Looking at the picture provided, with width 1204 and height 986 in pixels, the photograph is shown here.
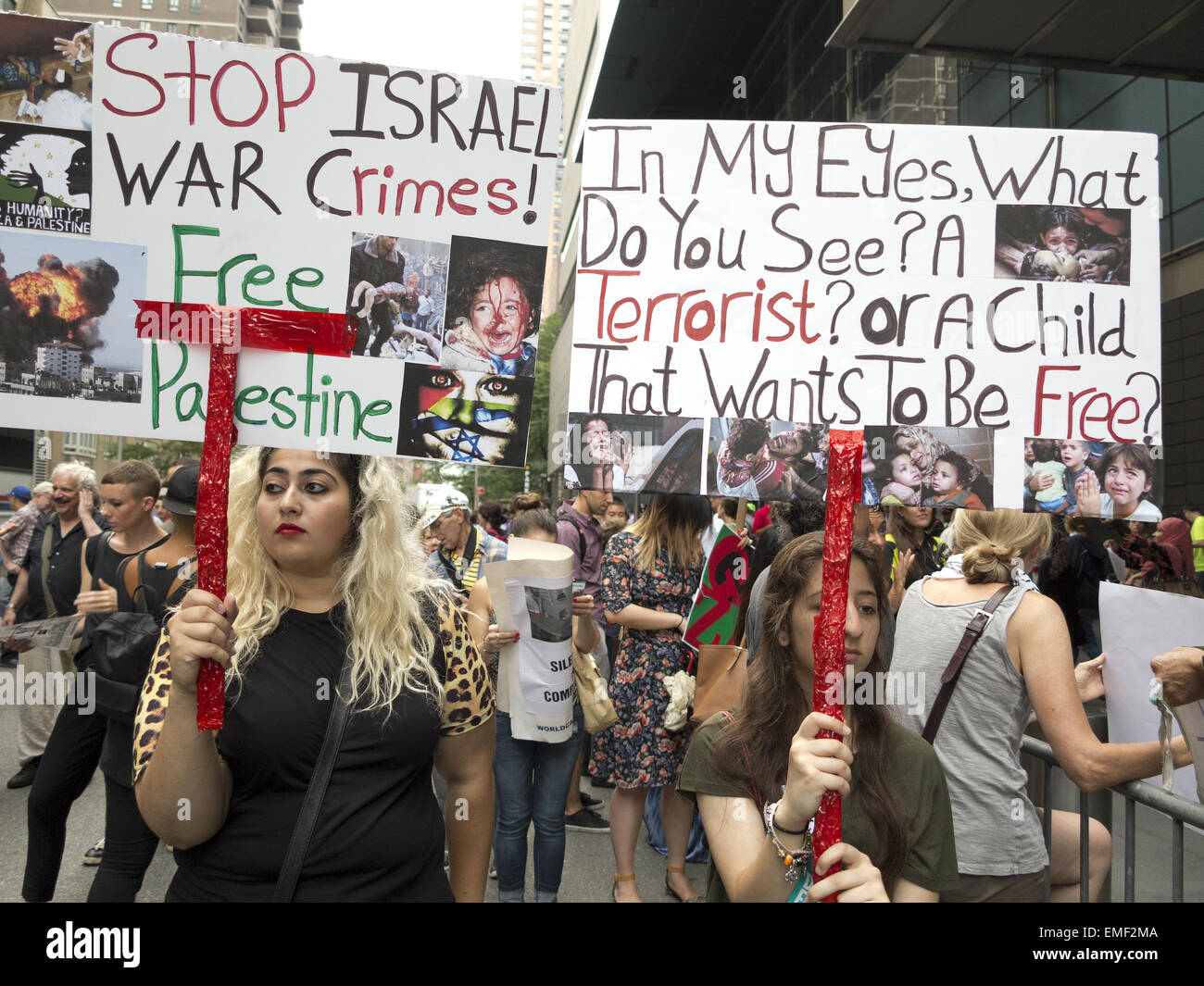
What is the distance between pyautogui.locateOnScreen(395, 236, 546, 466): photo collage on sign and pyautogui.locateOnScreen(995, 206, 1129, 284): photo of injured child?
1145mm

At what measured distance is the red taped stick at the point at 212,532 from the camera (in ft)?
6.19

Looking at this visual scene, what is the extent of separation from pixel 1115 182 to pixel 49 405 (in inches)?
101

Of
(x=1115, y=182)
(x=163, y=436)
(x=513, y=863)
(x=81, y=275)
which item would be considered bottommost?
(x=513, y=863)

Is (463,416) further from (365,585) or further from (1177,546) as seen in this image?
(1177,546)

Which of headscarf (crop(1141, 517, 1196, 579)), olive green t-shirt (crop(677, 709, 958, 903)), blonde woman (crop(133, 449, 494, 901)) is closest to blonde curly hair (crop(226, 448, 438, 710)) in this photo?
blonde woman (crop(133, 449, 494, 901))

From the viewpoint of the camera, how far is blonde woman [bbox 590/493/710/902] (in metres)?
4.70

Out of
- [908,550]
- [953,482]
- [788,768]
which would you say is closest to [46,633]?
[788,768]

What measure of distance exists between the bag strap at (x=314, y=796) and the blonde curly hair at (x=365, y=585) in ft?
0.13

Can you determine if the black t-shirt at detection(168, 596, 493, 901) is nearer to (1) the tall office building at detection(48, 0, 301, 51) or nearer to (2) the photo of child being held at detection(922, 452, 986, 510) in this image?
(2) the photo of child being held at detection(922, 452, 986, 510)

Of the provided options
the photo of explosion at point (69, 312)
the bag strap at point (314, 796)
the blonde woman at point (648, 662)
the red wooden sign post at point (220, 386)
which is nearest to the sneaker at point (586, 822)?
the blonde woman at point (648, 662)

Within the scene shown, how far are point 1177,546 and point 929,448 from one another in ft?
35.5

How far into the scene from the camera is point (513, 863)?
14.2 feet
